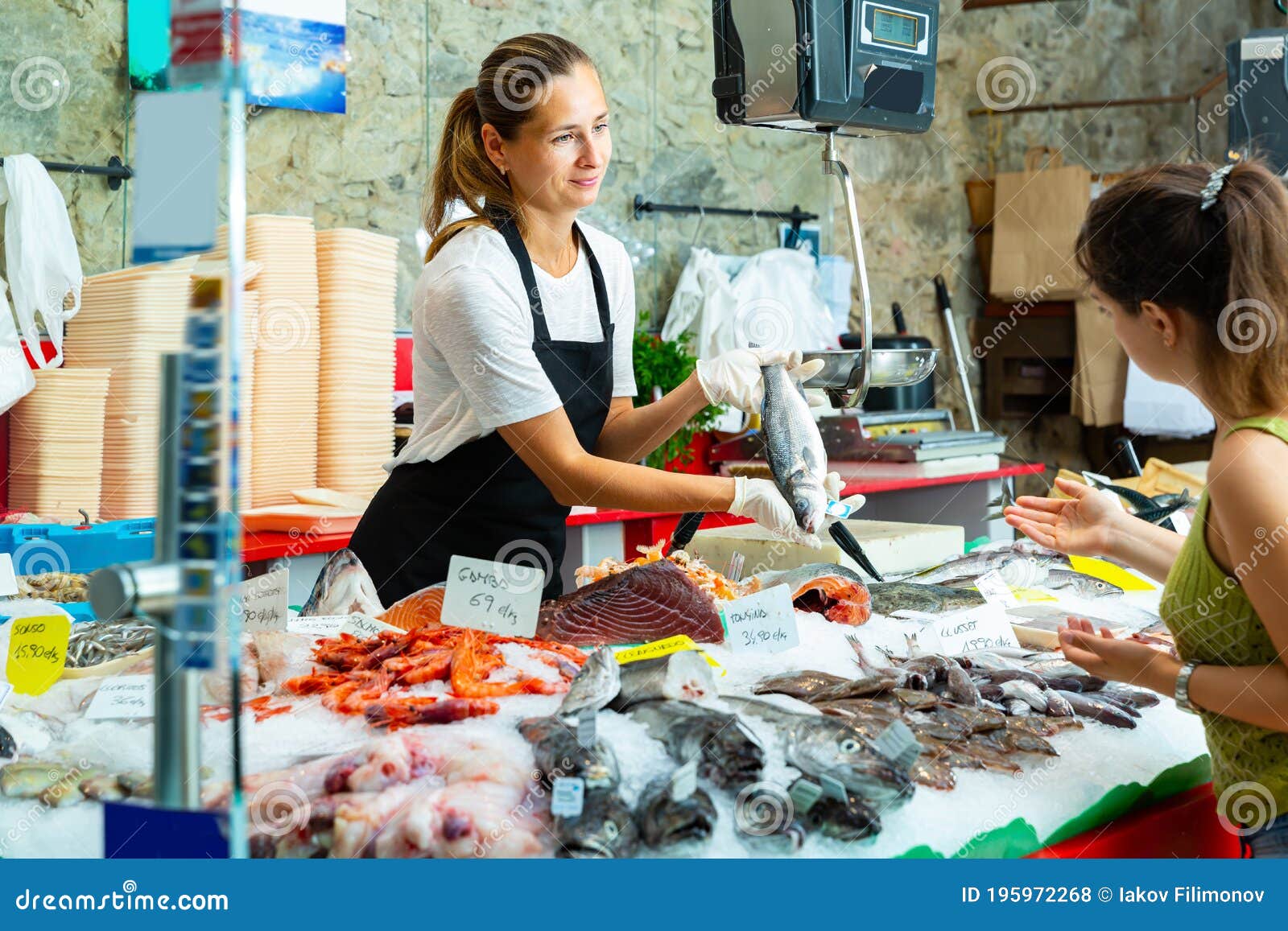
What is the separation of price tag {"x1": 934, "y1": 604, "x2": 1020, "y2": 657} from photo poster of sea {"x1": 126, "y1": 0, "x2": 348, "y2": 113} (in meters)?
3.71

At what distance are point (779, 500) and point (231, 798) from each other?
5.38 feet

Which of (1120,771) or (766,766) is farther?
(1120,771)

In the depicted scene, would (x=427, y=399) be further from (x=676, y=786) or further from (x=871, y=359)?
(x=676, y=786)

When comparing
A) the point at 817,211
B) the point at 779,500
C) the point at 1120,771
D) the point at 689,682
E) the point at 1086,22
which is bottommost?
the point at 1120,771

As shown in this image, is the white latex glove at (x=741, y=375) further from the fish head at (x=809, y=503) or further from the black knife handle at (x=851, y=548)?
the black knife handle at (x=851, y=548)

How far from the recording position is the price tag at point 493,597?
2029 mm

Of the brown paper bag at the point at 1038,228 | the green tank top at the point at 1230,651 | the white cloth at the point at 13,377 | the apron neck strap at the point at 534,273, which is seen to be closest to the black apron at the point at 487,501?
the apron neck strap at the point at 534,273

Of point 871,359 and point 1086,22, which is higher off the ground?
point 1086,22

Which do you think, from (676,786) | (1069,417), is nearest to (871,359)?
(676,786)

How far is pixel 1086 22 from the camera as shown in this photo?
8.35 m

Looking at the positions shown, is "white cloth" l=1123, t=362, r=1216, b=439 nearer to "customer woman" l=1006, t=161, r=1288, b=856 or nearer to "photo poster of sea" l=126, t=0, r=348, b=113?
Result: "photo poster of sea" l=126, t=0, r=348, b=113

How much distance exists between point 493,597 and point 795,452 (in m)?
0.60

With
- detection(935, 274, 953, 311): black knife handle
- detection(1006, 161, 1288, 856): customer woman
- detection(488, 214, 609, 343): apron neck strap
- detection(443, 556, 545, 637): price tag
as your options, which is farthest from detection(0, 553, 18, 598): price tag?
detection(935, 274, 953, 311): black knife handle

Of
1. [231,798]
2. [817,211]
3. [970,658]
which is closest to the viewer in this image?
[231,798]
